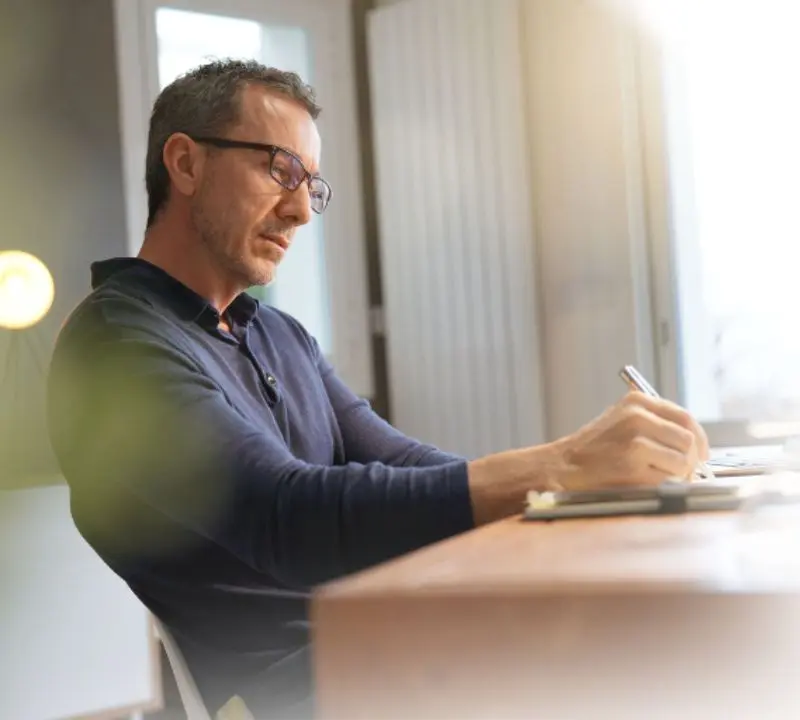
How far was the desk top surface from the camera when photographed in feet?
1.83

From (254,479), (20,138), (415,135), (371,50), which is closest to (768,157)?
(415,135)

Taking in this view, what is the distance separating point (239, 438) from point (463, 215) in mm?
2346

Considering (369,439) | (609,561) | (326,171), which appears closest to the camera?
(609,561)

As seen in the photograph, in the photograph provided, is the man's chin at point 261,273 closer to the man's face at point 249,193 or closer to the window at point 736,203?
the man's face at point 249,193

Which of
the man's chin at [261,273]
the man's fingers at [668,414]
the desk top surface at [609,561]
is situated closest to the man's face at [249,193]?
the man's chin at [261,273]

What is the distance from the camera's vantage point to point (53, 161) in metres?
3.10

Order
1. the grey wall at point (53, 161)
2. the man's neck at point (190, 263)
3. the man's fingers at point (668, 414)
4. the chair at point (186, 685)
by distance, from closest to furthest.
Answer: the man's fingers at point (668, 414)
the chair at point (186, 685)
the man's neck at point (190, 263)
the grey wall at point (53, 161)

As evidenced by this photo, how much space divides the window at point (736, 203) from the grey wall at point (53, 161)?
1.55 metres

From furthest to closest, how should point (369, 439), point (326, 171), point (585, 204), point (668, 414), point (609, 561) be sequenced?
point (326, 171) < point (585, 204) < point (369, 439) < point (668, 414) < point (609, 561)

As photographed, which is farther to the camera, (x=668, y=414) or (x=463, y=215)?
(x=463, y=215)

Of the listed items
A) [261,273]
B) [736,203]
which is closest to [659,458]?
[261,273]

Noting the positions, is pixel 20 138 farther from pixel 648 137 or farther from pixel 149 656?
pixel 648 137

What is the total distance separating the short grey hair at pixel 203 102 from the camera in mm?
1639

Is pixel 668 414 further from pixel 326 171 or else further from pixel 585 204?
pixel 326 171
